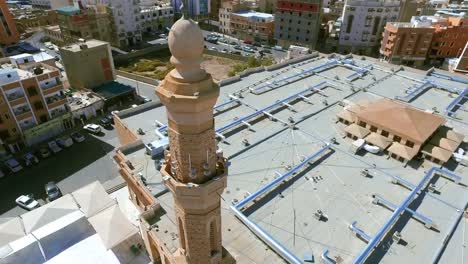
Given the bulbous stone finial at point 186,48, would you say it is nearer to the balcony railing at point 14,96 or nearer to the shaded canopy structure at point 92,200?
the shaded canopy structure at point 92,200

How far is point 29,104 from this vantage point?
42188mm

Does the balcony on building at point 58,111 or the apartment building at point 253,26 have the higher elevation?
the apartment building at point 253,26

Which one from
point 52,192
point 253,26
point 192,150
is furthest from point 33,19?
point 192,150

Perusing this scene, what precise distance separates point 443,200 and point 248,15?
81.1 metres

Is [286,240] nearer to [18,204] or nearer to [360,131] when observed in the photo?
[360,131]

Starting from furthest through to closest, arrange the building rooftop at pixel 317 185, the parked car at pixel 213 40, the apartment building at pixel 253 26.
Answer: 1. the parked car at pixel 213 40
2. the apartment building at pixel 253 26
3. the building rooftop at pixel 317 185

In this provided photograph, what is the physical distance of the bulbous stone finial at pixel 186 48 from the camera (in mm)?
8992

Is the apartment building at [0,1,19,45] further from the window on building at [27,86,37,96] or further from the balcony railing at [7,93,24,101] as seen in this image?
the balcony railing at [7,93,24,101]

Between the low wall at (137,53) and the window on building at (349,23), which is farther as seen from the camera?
the window on building at (349,23)

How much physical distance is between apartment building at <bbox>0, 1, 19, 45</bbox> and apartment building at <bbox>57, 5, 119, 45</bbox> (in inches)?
543

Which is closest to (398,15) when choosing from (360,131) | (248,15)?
(248,15)

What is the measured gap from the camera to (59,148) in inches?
1692

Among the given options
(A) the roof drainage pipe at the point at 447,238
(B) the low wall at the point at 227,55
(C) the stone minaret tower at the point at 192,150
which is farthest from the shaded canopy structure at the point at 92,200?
(B) the low wall at the point at 227,55

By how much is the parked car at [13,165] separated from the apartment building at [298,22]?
6976cm
